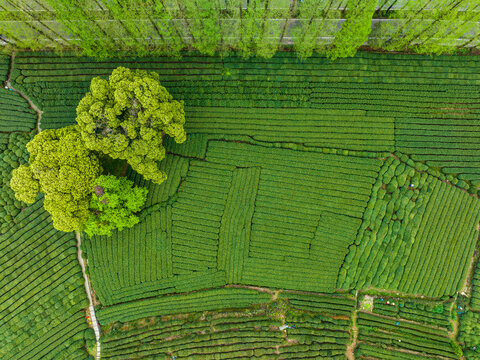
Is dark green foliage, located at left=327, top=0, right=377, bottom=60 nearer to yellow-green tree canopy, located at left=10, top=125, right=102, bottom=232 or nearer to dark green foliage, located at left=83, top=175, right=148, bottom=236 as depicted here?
dark green foliage, located at left=83, top=175, right=148, bottom=236

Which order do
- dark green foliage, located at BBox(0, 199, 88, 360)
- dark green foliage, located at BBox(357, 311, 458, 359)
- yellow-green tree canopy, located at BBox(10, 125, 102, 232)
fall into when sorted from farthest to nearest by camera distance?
dark green foliage, located at BBox(357, 311, 458, 359) → dark green foliage, located at BBox(0, 199, 88, 360) → yellow-green tree canopy, located at BBox(10, 125, 102, 232)

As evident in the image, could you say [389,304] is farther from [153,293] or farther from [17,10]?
[17,10]

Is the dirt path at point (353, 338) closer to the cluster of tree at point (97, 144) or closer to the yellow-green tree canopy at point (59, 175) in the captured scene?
the cluster of tree at point (97, 144)

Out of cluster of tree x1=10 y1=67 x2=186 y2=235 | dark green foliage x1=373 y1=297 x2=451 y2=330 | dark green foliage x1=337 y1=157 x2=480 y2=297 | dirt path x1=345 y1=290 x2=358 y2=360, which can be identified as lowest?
dirt path x1=345 y1=290 x2=358 y2=360

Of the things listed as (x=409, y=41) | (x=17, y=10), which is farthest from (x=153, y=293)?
(x=409, y=41)

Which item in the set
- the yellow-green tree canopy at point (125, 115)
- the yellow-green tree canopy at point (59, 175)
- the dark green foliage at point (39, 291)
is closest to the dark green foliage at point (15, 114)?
the yellow-green tree canopy at point (59, 175)

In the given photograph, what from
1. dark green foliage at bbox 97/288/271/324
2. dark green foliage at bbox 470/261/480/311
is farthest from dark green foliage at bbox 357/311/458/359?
dark green foliage at bbox 97/288/271/324
